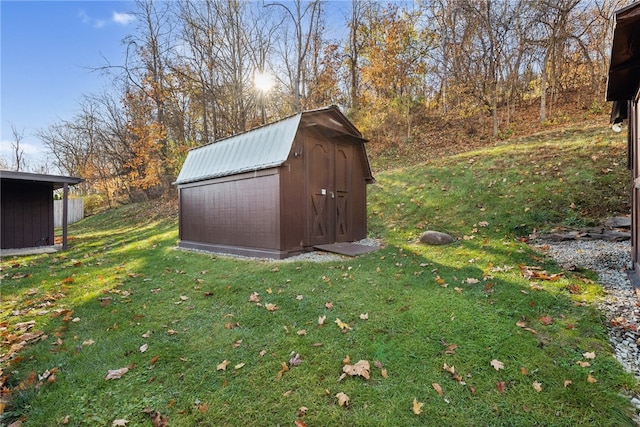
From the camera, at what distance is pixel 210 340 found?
132 inches

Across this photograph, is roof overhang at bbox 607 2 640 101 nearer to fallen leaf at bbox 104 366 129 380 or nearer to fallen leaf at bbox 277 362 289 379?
fallen leaf at bbox 277 362 289 379

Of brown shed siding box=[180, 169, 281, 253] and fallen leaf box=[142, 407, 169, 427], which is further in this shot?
brown shed siding box=[180, 169, 281, 253]

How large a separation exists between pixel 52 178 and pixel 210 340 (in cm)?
954

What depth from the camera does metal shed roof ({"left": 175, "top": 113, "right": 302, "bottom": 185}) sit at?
23.3 feet

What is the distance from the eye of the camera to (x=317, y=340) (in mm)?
3217

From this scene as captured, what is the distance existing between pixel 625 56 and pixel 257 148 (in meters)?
Result: 6.75

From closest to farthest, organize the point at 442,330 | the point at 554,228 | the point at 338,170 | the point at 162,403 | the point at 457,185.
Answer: the point at 162,403, the point at 442,330, the point at 554,228, the point at 338,170, the point at 457,185

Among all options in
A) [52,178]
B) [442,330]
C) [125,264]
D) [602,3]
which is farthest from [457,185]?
[602,3]

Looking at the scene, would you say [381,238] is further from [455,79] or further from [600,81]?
[600,81]

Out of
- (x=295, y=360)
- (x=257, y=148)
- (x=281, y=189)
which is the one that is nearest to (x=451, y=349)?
(x=295, y=360)

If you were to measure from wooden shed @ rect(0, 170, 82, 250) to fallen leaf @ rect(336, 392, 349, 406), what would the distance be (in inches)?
434

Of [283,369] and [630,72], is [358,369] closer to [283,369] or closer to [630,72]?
[283,369]

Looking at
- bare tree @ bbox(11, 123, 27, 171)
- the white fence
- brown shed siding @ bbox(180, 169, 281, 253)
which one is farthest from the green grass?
bare tree @ bbox(11, 123, 27, 171)

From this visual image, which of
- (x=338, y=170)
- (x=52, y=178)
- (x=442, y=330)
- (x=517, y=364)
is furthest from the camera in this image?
(x=52, y=178)
